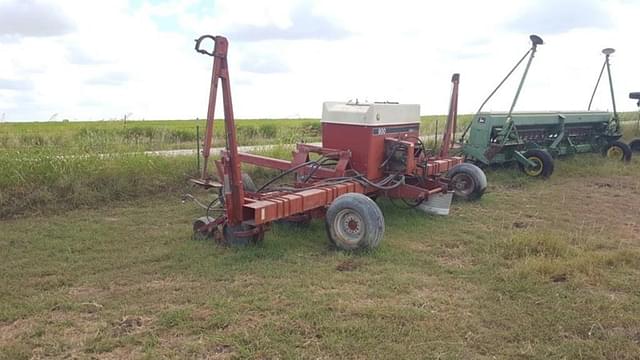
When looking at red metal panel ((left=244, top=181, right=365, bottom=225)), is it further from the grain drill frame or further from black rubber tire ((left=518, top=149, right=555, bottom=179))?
black rubber tire ((left=518, top=149, right=555, bottom=179))

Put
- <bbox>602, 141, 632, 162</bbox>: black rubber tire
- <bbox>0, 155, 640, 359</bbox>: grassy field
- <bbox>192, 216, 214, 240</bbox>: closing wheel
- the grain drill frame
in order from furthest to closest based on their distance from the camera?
<bbox>602, 141, 632, 162</bbox>: black rubber tire < the grain drill frame < <bbox>192, 216, 214, 240</bbox>: closing wheel < <bbox>0, 155, 640, 359</bbox>: grassy field

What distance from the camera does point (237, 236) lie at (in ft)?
17.8

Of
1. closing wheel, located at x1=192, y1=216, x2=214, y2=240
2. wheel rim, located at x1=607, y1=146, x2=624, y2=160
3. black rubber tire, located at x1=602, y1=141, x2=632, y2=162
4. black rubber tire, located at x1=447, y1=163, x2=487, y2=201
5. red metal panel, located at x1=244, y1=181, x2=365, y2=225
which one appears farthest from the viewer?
wheel rim, located at x1=607, y1=146, x2=624, y2=160

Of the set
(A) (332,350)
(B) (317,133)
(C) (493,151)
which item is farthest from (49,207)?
(B) (317,133)

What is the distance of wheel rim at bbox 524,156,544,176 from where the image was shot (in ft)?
34.6

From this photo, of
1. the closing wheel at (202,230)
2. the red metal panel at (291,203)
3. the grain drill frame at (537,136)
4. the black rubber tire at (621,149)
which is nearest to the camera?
the red metal panel at (291,203)

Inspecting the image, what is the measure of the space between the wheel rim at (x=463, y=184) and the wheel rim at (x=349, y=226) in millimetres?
3286

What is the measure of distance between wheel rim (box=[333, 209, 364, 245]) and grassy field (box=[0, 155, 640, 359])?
0.59ft

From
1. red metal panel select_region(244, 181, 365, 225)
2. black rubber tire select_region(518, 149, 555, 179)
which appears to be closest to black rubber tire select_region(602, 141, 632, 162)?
black rubber tire select_region(518, 149, 555, 179)

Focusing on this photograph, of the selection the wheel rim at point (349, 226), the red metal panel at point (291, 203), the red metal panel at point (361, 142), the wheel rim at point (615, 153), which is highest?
the red metal panel at point (361, 142)

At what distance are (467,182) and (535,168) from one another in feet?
9.13

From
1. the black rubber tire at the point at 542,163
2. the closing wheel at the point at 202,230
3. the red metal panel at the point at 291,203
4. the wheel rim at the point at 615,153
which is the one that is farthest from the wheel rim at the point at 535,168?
the closing wheel at the point at 202,230

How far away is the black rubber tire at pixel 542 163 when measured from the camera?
411 inches

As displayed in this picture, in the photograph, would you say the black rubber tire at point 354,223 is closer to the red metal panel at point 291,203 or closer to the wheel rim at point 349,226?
the wheel rim at point 349,226
